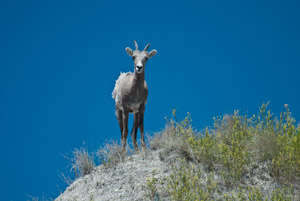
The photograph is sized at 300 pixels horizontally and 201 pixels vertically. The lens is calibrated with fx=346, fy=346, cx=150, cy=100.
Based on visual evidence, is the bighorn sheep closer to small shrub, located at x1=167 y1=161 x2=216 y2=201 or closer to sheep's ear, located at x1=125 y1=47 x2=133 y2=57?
sheep's ear, located at x1=125 y1=47 x2=133 y2=57

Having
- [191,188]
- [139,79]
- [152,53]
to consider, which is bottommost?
[191,188]

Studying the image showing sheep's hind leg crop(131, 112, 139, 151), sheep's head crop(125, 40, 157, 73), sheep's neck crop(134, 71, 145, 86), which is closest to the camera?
sheep's head crop(125, 40, 157, 73)

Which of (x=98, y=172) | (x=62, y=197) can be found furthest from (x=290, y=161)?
(x=62, y=197)

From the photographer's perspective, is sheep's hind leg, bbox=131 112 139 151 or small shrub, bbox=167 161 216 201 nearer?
small shrub, bbox=167 161 216 201

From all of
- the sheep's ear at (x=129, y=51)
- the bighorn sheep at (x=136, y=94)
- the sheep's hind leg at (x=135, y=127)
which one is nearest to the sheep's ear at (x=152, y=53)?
the bighorn sheep at (x=136, y=94)

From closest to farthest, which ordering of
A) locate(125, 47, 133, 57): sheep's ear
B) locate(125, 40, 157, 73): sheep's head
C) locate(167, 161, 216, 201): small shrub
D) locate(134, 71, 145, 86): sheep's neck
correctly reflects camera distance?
1. locate(167, 161, 216, 201): small shrub
2. locate(125, 40, 157, 73): sheep's head
3. locate(134, 71, 145, 86): sheep's neck
4. locate(125, 47, 133, 57): sheep's ear

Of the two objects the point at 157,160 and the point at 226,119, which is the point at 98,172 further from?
the point at 226,119

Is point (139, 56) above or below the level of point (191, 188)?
above

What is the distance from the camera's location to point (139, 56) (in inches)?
349

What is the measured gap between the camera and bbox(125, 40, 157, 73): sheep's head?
28.0 ft

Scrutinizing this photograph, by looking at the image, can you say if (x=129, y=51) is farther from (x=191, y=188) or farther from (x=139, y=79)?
(x=191, y=188)

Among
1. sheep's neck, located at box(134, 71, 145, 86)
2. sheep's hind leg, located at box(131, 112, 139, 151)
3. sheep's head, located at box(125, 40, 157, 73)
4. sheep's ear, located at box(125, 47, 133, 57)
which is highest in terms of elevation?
sheep's ear, located at box(125, 47, 133, 57)

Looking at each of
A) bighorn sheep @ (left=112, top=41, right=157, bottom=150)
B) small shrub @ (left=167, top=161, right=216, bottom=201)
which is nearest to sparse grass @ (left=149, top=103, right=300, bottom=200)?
small shrub @ (left=167, top=161, right=216, bottom=201)

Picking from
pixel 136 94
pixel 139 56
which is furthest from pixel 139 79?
pixel 139 56
